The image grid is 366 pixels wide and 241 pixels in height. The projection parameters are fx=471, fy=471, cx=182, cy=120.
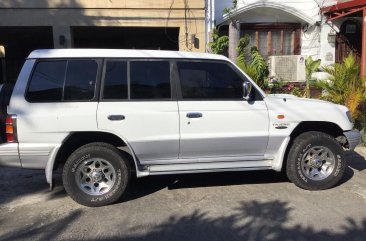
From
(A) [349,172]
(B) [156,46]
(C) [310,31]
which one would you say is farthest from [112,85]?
(B) [156,46]

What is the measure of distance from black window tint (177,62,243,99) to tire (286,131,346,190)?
1.08 meters

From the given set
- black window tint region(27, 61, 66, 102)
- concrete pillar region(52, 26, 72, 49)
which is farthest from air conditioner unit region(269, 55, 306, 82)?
black window tint region(27, 61, 66, 102)

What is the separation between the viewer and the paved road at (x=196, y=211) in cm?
493

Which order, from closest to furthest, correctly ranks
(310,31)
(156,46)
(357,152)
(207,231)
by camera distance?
(207,231), (357,152), (310,31), (156,46)

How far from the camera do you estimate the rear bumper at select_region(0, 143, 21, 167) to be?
18.0 feet

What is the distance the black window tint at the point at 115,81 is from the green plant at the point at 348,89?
17.8 feet

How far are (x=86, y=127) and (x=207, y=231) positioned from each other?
1906 mm

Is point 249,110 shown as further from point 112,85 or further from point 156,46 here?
point 156,46

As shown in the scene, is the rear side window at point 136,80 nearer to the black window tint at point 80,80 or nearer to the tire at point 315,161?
the black window tint at point 80,80

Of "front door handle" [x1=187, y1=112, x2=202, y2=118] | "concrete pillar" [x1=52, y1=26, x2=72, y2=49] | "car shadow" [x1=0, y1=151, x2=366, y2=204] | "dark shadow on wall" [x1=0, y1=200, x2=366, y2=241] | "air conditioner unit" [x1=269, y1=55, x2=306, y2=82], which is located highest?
"concrete pillar" [x1=52, y1=26, x2=72, y2=49]

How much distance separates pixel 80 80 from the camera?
5738 mm

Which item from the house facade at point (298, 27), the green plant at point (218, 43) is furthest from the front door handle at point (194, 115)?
the house facade at point (298, 27)

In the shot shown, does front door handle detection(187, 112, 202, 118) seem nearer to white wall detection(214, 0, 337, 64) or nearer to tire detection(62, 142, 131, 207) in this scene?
tire detection(62, 142, 131, 207)

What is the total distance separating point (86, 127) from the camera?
564cm
